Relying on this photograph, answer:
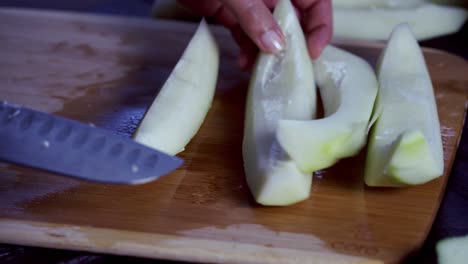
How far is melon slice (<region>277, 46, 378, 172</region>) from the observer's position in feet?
3.79

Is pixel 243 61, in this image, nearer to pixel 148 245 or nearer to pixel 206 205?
pixel 206 205

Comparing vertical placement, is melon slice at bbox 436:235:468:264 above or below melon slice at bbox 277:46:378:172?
below

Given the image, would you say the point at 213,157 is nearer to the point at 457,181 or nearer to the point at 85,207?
the point at 85,207

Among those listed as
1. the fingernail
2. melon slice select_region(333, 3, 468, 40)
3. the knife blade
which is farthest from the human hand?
the knife blade

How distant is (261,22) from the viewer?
1436mm

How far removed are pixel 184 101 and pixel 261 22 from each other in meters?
0.28

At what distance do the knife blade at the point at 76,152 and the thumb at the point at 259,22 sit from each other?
48 centimetres

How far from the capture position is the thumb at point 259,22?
144 centimetres

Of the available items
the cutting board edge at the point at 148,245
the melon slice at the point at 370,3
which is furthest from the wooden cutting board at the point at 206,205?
→ the melon slice at the point at 370,3

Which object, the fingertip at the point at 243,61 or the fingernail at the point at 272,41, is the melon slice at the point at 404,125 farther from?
the fingertip at the point at 243,61

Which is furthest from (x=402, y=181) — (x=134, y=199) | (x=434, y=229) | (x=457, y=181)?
(x=134, y=199)

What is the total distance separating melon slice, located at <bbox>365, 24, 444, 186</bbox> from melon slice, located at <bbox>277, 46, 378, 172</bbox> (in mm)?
42

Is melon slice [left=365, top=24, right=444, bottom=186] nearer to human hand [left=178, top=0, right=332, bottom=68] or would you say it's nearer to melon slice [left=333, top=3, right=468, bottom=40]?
human hand [left=178, top=0, right=332, bottom=68]

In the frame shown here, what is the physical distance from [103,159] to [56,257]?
0.77 ft
